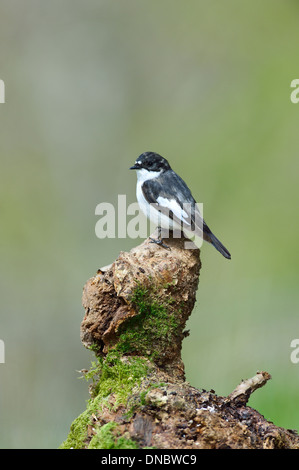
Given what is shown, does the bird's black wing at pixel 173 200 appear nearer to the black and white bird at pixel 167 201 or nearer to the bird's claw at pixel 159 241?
the black and white bird at pixel 167 201

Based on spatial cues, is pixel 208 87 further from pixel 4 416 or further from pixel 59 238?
pixel 4 416

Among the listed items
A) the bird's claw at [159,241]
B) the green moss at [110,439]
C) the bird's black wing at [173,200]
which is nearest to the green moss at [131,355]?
the green moss at [110,439]

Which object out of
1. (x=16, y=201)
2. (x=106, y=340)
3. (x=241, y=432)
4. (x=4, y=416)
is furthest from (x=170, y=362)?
(x=16, y=201)

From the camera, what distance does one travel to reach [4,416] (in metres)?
5.44

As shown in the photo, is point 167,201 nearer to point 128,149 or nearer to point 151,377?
point 151,377

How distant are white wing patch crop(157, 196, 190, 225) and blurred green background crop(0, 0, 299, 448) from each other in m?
2.19

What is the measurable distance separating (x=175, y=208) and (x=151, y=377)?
1.43 metres

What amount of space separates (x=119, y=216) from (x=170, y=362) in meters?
3.88

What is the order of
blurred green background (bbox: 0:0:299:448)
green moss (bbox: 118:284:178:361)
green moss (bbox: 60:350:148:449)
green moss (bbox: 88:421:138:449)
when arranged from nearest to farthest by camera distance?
green moss (bbox: 88:421:138:449) < green moss (bbox: 60:350:148:449) < green moss (bbox: 118:284:178:361) < blurred green background (bbox: 0:0:299:448)

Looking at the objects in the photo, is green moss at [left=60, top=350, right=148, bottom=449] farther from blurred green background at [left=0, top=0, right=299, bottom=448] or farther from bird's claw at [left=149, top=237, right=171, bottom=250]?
blurred green background at [left=0, top=0, right=299, bottom=448]

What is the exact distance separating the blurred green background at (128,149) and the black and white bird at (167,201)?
2105mm

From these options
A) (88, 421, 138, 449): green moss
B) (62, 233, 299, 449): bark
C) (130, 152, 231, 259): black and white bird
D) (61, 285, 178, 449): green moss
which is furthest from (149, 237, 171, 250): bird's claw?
(88, 421, 138, 449): green moss

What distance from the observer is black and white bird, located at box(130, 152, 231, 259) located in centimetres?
333

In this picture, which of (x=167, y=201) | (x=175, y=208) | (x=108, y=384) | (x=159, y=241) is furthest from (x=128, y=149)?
(x=108, y=384)
